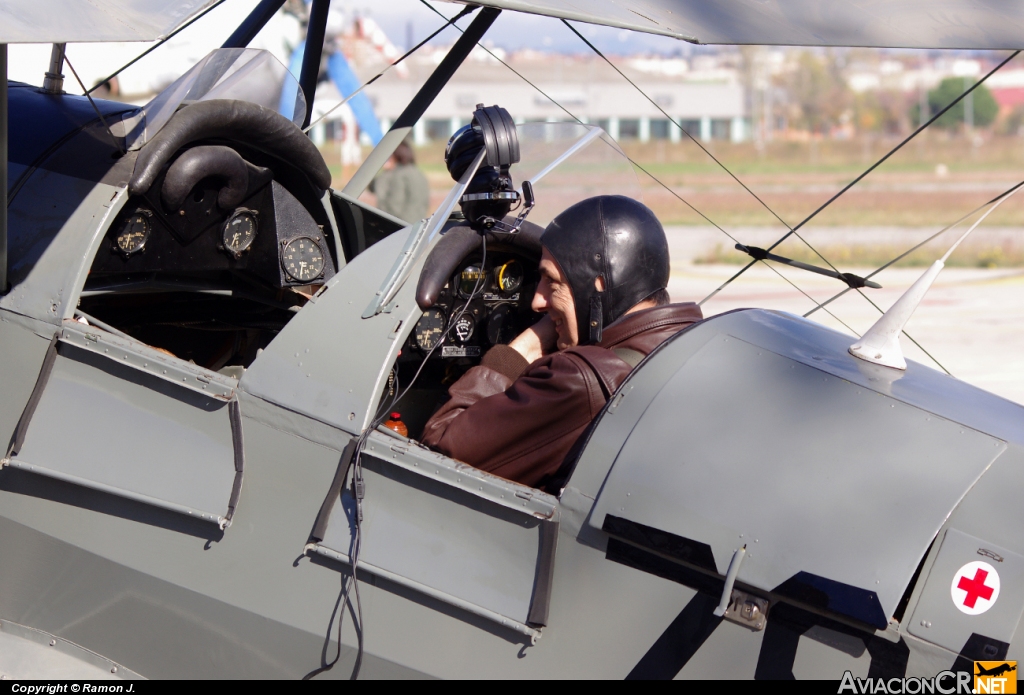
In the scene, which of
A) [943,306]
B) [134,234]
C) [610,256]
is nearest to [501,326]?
[610,256]

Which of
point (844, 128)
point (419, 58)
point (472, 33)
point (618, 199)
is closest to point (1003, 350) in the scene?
point (472, 33)

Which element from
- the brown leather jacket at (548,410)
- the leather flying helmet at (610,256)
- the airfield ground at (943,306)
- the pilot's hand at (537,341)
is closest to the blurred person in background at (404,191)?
the airfield ground at (943,306)

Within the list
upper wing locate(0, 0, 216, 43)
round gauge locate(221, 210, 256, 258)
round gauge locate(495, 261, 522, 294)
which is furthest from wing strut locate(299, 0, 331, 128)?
upper wing locate(0, 0, 216, 43)

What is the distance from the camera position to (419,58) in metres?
56.1

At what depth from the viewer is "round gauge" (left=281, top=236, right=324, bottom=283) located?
374 cm

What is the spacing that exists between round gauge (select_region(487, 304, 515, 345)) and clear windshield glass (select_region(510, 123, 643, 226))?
0.33 metres

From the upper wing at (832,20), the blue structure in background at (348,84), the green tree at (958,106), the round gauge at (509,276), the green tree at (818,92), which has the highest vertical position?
the green tree at (818,92)

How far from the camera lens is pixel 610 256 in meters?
2.64

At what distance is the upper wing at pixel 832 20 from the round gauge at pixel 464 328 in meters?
1.09

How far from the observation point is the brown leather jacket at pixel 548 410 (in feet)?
7.92

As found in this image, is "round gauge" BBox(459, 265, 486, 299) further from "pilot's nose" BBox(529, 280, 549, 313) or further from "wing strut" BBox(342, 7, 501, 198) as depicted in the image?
"wing strut" BBox(342, 7, 501, 198)

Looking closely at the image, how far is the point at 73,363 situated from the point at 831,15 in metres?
3.07

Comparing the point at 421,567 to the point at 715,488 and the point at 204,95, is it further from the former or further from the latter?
the point at 204,95

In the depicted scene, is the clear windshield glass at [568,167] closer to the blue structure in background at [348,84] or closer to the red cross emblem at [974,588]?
the red cross emblem at [974,588]
